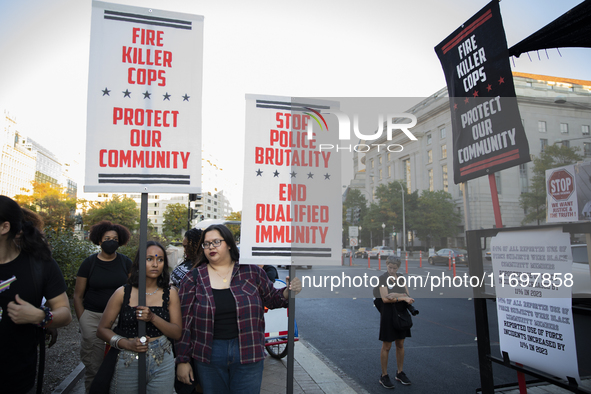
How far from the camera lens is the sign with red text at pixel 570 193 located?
4781 millimetres

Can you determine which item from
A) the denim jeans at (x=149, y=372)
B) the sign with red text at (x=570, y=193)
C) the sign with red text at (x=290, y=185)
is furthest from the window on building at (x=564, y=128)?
the denim jeans at (x=149, y=372)

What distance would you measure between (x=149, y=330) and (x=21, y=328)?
75 centimetres

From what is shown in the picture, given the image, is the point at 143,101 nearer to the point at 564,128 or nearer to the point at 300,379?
the point at 300,379

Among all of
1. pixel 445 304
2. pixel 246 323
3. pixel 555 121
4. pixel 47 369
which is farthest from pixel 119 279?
pixel 445 304

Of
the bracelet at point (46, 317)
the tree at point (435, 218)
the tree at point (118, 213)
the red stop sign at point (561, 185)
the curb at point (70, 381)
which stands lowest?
the curb at point (70, 381)

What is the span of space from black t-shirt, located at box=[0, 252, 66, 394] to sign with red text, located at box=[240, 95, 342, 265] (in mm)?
1296

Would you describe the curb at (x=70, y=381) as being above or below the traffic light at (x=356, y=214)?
below

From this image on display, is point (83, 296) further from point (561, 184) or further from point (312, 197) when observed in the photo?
point (561, 184)

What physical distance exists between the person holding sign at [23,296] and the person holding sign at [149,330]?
373 mm

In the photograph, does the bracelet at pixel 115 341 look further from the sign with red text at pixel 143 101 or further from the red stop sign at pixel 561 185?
the red stop sign at pixel 561 185

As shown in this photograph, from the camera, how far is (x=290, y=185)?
2.97 m

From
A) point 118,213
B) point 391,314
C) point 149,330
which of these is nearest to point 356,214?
point 391,314

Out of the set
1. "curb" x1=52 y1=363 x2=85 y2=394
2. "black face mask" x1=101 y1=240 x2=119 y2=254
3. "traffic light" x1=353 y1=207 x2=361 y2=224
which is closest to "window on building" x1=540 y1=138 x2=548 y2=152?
"traffic light" x1=353 y1=207 x2=361 y2=224

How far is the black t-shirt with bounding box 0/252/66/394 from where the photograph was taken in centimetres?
208
